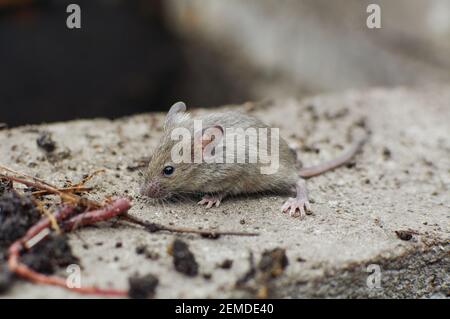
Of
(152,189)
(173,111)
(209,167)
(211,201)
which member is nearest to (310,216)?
(211,201)

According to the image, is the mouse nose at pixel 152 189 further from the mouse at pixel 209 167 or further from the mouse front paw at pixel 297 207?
the mouse front paw at pixel 297 207

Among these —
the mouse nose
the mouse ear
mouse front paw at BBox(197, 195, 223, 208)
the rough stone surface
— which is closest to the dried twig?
the rough stone surface

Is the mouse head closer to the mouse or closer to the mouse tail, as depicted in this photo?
the mouse

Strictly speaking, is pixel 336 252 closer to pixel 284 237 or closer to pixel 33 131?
pixel 284 237

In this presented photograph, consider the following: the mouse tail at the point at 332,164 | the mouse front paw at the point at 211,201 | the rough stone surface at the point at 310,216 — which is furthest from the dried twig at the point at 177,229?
the mouse tail at the point at 332,164
